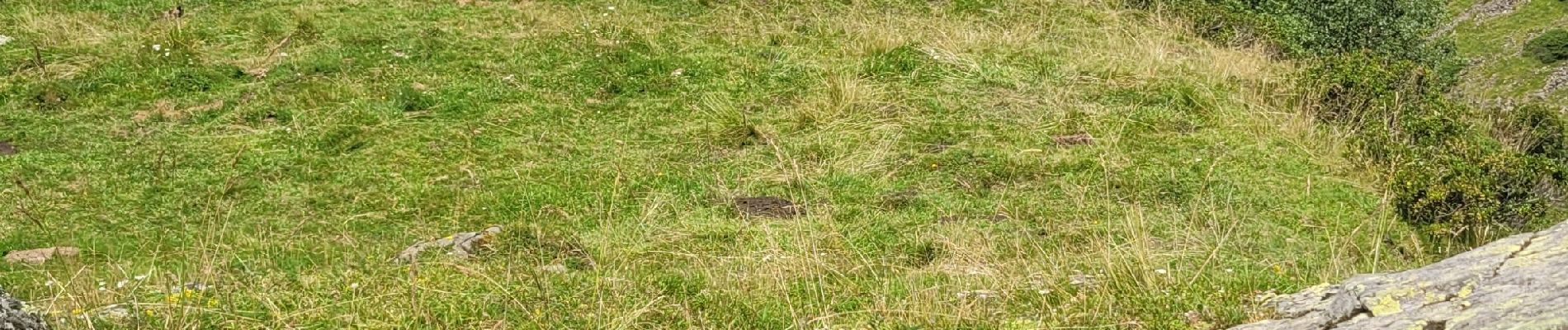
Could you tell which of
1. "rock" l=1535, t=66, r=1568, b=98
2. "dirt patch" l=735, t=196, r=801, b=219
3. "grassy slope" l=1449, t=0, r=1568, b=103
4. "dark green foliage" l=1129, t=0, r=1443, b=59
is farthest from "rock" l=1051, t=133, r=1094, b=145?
"rock" l=1535, t=66, r=1568, b=98

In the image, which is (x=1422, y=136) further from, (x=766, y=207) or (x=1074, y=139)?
(x=766, y=207)

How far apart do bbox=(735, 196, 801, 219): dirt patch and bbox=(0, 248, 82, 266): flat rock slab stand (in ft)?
14.4

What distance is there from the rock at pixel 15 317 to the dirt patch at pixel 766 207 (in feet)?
16.0

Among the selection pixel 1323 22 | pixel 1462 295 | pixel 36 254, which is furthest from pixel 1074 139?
pixel 1323 22

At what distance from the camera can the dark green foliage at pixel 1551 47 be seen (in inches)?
3191

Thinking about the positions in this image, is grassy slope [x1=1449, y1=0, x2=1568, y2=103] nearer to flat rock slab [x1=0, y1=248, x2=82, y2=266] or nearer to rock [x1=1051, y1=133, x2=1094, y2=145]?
rock [x1=1051, y1=133, x2=1094, y2=145]

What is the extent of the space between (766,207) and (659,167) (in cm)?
136

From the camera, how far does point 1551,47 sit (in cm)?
8150

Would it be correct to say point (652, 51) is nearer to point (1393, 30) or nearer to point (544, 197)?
point (544, 197)

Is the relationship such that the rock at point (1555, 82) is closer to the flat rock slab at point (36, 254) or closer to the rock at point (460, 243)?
the rock at point (460, 243)

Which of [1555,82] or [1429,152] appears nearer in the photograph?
[1429,152]

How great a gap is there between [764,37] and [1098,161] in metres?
5.16

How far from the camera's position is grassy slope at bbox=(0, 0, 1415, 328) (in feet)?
22.7

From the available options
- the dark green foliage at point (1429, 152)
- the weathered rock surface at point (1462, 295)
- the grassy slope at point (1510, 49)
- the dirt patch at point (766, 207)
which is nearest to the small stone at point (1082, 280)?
the weathered rock surface at point (1462, 295)
